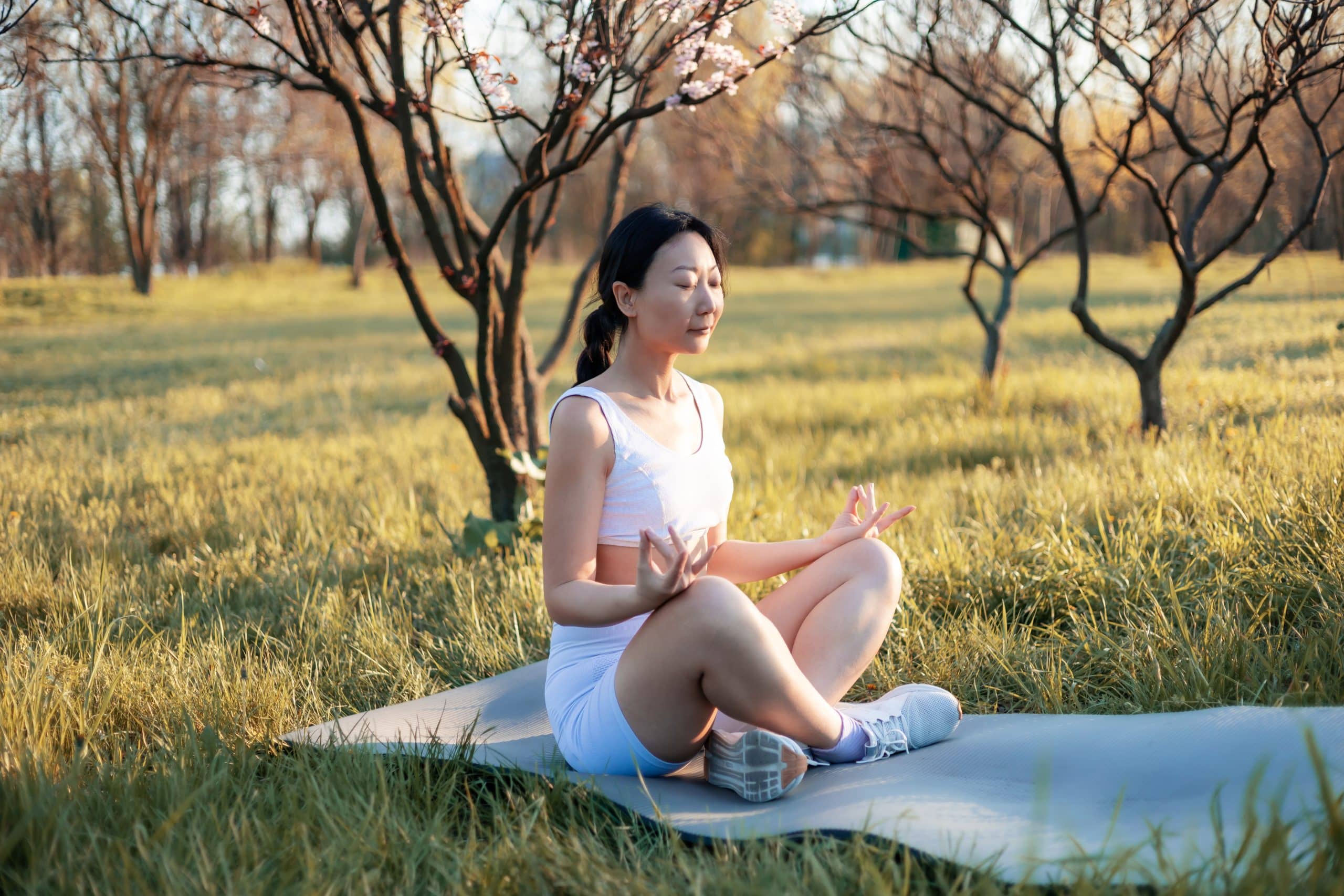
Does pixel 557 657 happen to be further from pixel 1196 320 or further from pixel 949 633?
pixel 1196 320

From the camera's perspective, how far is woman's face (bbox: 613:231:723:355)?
2.12 m

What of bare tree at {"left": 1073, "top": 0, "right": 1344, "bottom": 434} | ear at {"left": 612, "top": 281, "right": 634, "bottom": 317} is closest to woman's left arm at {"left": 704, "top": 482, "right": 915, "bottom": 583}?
ear at {"left": 612, "top": 281, "right": 634, "bottom": 317}

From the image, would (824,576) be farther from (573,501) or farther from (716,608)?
(573,501)

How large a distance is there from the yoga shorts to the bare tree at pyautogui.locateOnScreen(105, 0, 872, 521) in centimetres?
162

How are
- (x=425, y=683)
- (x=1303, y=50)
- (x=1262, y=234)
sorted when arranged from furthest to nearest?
(x=1262, y=234) → (x=1303, y=50) → (x=425, y=683)

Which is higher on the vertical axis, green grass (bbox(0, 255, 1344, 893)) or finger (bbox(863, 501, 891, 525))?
finger (bbox(863, 501, 891, 525))

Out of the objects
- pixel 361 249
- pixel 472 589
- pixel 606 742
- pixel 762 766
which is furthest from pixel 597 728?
pixel 361 249

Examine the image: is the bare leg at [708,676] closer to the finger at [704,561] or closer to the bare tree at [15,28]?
the finger at [704,561]

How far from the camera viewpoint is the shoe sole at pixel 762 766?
1908 millimetres

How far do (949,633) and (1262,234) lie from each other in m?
3.22

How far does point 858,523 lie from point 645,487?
607 millimetres

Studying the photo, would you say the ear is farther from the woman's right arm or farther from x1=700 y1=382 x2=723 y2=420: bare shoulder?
x1=700 y1=382 x2=723 y2=420: bare shoulder

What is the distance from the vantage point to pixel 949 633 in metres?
2.78

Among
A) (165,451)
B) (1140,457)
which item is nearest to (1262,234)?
(1140,457)
